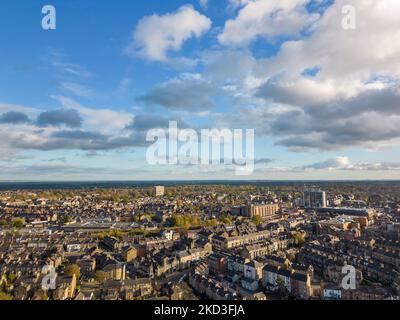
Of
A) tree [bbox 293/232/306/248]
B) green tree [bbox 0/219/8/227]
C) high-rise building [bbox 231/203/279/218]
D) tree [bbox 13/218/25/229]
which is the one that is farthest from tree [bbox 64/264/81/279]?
high-rise building [bbox 231/203/279/218]

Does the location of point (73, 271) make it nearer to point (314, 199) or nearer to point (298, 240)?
point (298, 240)

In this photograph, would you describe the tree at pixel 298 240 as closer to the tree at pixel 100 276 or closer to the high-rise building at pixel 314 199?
the tree at pixel 100 276

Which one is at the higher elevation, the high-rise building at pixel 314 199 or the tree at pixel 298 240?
the high-rise building at pixel 314 199

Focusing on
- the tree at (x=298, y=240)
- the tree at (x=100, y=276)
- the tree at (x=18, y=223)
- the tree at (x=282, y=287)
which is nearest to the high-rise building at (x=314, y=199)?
the tree at (x=298, y=240)

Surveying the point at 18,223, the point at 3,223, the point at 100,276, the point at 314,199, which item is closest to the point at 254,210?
the point at 314,199

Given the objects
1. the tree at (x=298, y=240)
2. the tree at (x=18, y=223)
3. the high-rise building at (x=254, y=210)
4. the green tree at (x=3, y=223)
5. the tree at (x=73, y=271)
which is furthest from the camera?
the high-rise building at (x=254, y=210)

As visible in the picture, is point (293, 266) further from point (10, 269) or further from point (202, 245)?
point (10, 269)

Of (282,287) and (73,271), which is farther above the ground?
(73,271)

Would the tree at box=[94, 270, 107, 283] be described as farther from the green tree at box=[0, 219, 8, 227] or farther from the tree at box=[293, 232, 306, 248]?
the green tree at box=[0, 219, 8, 227]
